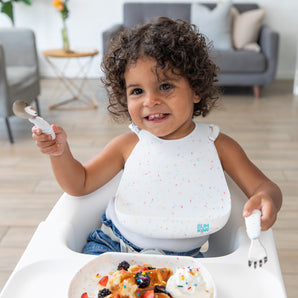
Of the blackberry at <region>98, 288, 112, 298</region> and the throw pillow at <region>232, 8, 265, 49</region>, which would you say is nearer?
the blackberry at <region>98, 288, 112, 298</region>

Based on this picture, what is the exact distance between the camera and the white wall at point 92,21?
4.40 m

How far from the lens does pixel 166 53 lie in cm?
88

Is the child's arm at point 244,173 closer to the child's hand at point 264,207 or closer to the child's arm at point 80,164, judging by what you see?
the child's hand at point 264,207

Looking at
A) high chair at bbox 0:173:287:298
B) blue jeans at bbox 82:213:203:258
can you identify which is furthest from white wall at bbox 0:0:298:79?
high chair at bbox 0:173:287:298

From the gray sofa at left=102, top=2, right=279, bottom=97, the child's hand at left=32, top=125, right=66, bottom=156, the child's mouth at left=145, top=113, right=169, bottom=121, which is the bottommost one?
the gray sofa at left=102, top=2, right=279, bottom=97

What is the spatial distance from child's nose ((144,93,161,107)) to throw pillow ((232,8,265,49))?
10.9 feet

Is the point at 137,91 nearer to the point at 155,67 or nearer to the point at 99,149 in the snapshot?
the point at 155,67

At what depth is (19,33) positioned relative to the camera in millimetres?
3137

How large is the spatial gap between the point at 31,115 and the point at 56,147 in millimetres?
173

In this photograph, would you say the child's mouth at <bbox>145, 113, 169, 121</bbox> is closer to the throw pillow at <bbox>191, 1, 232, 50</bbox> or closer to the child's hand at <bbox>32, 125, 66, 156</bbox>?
the child's hand at <bbox>32, 125, 66, 156</bbox>

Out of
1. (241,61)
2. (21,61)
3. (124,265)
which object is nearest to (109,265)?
(124,265)

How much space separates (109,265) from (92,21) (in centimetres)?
413

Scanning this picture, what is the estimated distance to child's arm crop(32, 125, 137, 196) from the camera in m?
0.87

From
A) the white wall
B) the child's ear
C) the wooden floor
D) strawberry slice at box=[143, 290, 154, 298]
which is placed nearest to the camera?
strawberry slice at box=[143, 290, 154, 298]
